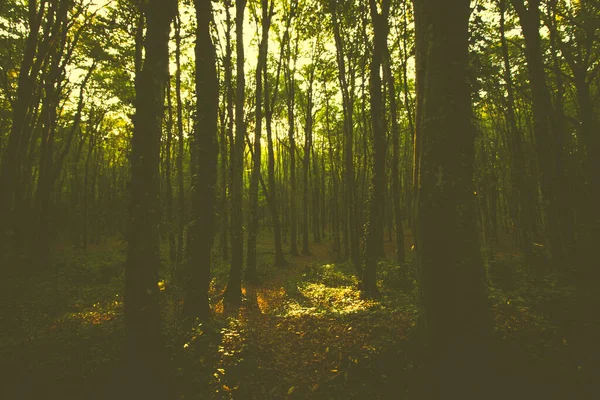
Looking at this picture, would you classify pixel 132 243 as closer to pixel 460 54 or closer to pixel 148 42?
pixel 148 42

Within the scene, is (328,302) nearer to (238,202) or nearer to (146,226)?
(238,202)

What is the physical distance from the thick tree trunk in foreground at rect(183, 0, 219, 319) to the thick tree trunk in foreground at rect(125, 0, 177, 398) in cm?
246

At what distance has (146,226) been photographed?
15.0ft

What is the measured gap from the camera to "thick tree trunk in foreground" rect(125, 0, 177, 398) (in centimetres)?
448

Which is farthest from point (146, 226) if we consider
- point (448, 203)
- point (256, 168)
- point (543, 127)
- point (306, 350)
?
point (543, 127)

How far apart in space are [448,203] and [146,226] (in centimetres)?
426

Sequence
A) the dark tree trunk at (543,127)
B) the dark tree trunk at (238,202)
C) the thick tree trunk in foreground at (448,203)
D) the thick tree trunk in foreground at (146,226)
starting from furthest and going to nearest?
the dark tree trunk at (238,202) → the dark tree trunk at (543,127) → the thick tree trunk in foreground at (146,226) → the thick tree trunk in foreground at (448,203)

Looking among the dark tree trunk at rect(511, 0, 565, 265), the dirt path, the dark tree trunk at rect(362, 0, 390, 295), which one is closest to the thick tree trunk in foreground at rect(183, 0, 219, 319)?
the dirt path

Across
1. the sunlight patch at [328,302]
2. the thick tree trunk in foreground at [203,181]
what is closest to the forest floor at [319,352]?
the sunlight patch at [328,302]

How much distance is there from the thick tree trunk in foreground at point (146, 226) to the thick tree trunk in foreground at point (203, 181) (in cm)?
246

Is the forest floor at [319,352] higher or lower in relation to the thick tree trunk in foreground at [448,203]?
lower

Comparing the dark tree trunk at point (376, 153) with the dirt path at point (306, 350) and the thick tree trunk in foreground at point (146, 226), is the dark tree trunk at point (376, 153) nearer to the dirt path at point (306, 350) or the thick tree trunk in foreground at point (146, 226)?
the dirt path at point (306, 350)

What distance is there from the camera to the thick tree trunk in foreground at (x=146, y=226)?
4484 millimetres

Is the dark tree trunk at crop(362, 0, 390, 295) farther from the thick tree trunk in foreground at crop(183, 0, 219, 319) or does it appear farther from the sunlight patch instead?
the thick tree trunk in foreground at crop(183, 0, 219, 319)
